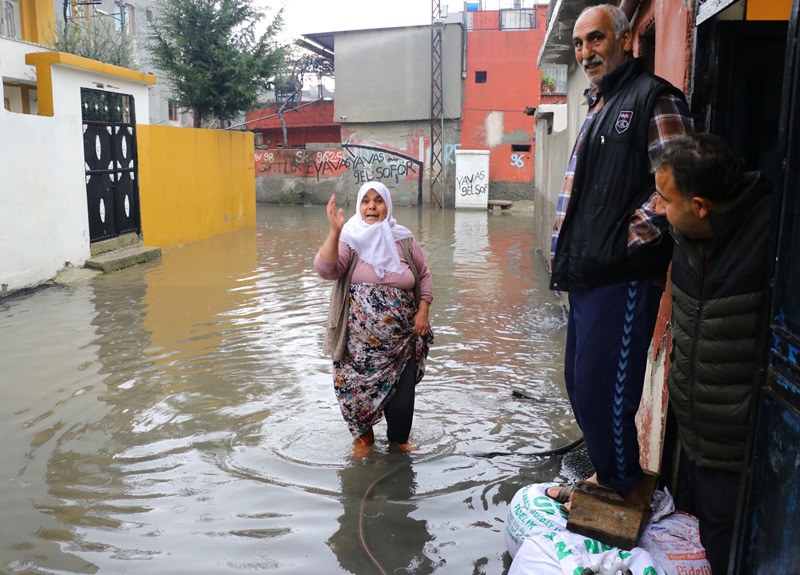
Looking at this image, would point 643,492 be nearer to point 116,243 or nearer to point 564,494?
point 564,494

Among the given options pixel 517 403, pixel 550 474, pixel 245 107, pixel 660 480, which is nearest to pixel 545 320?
pixel 517 403

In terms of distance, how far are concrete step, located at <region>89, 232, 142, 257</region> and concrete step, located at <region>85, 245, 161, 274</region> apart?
0.27 ft

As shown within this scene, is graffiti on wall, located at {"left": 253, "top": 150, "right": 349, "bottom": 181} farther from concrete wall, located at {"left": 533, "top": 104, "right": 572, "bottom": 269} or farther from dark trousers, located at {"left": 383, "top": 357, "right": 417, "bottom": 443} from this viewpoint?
dark trousers, located at {"left": 383, "top": 357, "right": 417, "bottom": 443}

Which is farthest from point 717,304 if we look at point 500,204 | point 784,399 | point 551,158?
point 500,204

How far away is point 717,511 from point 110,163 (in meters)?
12.4

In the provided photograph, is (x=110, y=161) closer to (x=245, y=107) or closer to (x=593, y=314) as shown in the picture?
(x=245, y=107)

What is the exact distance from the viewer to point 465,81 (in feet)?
92.3

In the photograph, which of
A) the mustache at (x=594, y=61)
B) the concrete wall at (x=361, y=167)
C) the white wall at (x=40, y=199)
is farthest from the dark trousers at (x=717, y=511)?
the concrete wall at (x=361, y=167)

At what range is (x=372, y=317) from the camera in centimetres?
454

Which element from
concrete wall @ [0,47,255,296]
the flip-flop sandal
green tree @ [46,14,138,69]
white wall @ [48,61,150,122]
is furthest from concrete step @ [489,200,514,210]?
the flip-flop sandal

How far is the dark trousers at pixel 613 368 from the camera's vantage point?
2.94m

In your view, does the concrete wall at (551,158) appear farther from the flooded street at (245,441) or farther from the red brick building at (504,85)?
the red brick building at (504,85)

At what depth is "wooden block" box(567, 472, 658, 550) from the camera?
9.25 feet

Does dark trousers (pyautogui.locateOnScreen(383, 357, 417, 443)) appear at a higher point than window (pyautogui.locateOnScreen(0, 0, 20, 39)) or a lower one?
lower
